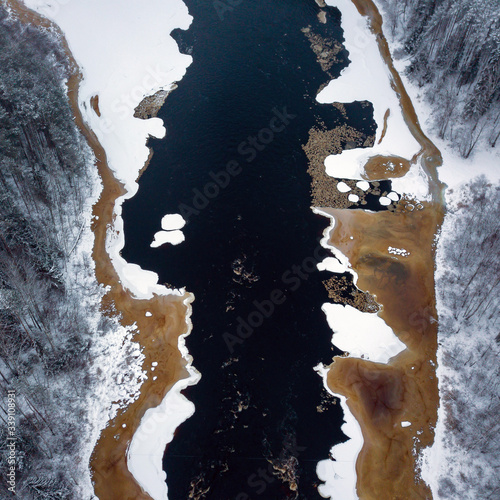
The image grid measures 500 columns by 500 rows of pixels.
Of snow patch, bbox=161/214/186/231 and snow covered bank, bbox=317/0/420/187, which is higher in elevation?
snow covered bank, bbox=317/0/420/187

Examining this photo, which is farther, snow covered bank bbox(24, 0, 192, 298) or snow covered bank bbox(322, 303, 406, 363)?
snow covered bank bbox(24, 0, 192, 298)

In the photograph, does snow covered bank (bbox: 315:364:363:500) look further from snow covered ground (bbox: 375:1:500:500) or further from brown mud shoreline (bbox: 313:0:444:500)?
snow covered ground (bbox: 375:1:500:500)

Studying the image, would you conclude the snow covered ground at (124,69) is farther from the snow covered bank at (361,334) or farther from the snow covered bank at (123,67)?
the snow covered bank at (361,334)

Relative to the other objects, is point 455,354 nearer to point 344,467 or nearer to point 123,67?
point 344,467

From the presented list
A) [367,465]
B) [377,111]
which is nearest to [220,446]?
[367,465]

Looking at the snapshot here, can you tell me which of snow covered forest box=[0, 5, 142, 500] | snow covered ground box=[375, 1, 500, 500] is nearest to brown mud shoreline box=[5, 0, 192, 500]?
snow covered forest box=[0, 5, 142, 500]

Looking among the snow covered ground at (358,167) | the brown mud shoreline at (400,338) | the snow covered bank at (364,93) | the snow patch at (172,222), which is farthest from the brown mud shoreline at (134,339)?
the snow covered bank at (364,93)
